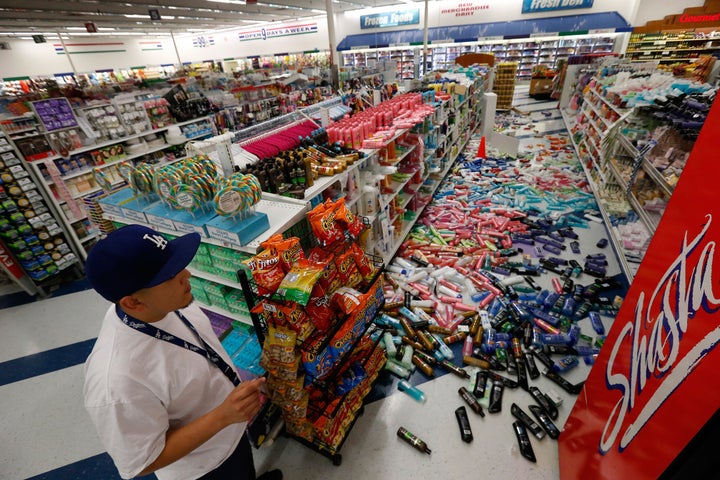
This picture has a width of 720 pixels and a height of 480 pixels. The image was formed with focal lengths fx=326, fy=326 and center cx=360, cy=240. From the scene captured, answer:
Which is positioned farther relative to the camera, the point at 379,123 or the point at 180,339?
the point at 379,123

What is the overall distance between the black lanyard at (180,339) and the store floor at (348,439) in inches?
54.7

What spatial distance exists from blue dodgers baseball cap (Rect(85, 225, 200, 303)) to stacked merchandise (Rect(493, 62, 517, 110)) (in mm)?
13990

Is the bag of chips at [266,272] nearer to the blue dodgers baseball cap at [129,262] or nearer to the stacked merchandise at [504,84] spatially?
the blue dodgers baseball cap at [129,262]

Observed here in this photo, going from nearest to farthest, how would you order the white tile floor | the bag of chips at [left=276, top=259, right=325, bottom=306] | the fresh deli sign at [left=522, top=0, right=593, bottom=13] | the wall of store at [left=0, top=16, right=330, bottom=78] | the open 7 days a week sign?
the open 7 days a week sign
the bag of chips at [left=276, top=259, right=325, bottom=306]
the white tile floor
the fresh deli sign at [left=522, top=0, right=593, bottom=13]
the wall of store at [left=0, top=16, right=330, bottom=78]

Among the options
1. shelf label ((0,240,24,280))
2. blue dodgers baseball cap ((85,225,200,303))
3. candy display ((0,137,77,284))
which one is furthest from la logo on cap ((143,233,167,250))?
shelf label ((0,240,24,280))

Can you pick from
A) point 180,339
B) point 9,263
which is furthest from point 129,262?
point 9,263

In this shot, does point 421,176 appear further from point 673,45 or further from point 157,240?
point 673,45

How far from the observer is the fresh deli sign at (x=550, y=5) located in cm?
1442

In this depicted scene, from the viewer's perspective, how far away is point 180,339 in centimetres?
131

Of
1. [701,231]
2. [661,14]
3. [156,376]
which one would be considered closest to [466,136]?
[701,231]

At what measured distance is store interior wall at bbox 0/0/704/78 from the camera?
1396 centimetres

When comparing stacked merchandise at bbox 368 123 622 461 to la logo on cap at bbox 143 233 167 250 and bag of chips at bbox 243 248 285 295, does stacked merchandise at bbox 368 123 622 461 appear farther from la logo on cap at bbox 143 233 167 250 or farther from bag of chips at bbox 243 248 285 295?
la logo on cap at bbox 143 233 167 250

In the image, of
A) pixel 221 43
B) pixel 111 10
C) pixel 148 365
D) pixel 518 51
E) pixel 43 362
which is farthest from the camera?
pixel 221 43

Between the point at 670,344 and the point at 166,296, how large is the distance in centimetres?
188
